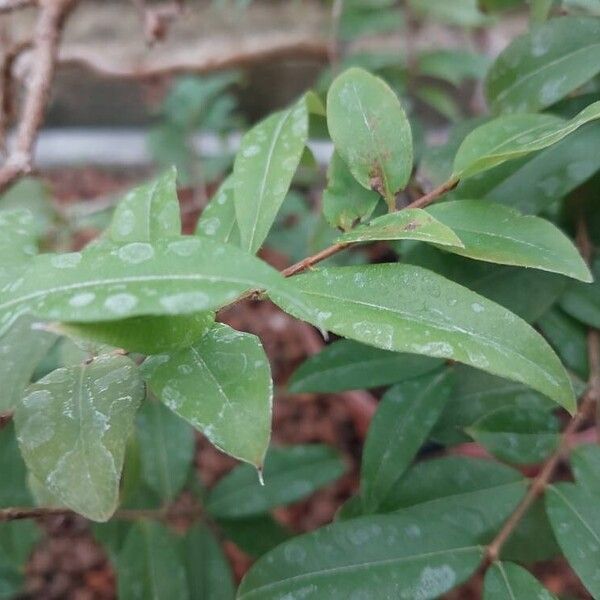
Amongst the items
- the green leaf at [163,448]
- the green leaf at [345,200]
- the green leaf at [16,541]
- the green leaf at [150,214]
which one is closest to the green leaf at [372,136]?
the green leaf at [345,200]

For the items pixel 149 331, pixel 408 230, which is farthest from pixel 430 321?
pixel 149 331

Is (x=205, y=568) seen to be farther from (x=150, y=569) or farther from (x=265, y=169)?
(x=265, y=169)

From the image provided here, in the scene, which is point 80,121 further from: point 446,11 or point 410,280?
point 410,280

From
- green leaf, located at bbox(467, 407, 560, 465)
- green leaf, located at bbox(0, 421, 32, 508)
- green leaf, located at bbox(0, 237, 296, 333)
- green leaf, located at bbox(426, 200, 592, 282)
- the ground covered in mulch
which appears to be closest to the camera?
green leaf, located at bbox(0, 237, 296, 333)

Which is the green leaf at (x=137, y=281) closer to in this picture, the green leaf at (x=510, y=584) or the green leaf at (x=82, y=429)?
the green leaf at (x=82, y=429)

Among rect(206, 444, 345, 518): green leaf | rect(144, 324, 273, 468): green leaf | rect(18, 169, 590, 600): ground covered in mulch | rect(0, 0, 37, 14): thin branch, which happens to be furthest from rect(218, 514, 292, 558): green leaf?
rect(0, 0, 37, 14): thin branch

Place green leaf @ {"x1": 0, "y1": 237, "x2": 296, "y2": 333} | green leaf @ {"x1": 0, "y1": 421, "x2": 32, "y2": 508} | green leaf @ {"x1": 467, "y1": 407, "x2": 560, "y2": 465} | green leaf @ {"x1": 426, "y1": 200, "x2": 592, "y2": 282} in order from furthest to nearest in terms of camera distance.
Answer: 1. green leaf @ {"x1": 0, "y1": 421, "x2": 32, "y2": 508}
2. green leaf @ {"x1": 467, "y1": 407, "x2": 560, "y2": 465}
3. green leaf @ {"x1": 426, "y1": 200, "x2": 592, "y2": 282}
4. green leaf @ {"x1": 0, "y1": 237, "x2": 296, "y2": 333}

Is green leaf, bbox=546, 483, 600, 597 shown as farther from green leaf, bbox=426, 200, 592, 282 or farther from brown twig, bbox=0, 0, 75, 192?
brown twig, bbox=0, 0, 75, 192
